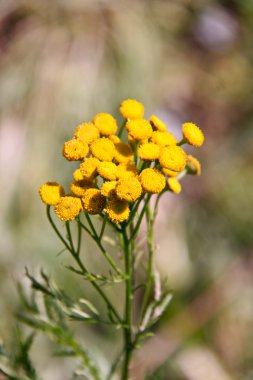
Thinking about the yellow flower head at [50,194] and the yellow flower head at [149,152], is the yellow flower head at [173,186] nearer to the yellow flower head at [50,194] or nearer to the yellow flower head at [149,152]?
the yellow flower head at [149,152]

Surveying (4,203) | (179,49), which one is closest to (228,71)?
(179,49)

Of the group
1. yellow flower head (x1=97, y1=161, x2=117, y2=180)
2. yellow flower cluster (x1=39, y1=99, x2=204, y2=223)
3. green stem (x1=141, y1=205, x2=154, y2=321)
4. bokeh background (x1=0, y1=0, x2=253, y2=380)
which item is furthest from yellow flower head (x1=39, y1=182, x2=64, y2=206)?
bokeh background (x1=0, y1=0, x2=253, y2=380)

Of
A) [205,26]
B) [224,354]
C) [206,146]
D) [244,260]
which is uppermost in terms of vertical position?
[205,26]

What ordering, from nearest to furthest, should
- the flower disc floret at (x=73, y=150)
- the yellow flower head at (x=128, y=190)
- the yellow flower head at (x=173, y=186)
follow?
the yellow flower head at (x=128, y=190) < the flower disc floret at (x=73, y=150) < the yellow flower head at (x=173, y=186)

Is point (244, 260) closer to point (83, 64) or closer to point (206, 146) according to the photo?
point (206, 146)

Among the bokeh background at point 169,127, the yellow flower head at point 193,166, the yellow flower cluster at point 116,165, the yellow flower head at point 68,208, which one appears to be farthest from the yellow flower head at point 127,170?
the bokeh background at point 169,127

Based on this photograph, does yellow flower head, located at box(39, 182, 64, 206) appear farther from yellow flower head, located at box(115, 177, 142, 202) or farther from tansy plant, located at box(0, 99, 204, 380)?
yellow flower head, located at box(115, 177, 142, 202)
